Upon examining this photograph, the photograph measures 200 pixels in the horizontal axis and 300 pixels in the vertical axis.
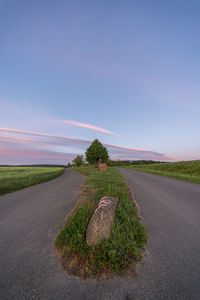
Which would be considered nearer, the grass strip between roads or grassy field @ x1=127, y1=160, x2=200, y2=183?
the grass strip between roads

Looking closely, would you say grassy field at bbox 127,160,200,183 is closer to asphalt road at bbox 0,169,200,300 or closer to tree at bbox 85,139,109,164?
asphalt road at bbox 0,169,200,300

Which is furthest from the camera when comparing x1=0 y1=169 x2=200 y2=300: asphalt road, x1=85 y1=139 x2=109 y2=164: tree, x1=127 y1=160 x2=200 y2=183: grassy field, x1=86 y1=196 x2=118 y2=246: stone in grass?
x1=85 y1=139 x2=109 y2=164: tree

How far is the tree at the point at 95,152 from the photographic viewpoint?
42.3m

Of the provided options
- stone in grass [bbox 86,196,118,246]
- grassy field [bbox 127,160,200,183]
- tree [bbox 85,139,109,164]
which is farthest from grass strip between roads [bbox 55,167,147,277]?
tree [bbox 85,139,109,164]

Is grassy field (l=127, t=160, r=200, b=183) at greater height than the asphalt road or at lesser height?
greater

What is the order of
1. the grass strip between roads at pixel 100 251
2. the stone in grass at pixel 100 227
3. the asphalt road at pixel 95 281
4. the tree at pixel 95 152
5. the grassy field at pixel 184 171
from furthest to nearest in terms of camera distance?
the tree at pixel 95 152 < the grassy field at pixel 184 171 < the stone in grass at pixel 100 227 < the grass strip between roads at pixel 100 251 < the asphalt road at pixel 95 281

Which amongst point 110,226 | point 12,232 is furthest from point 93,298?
point 12,232

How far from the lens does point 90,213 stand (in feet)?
13.0

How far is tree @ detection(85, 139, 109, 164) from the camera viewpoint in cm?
4231

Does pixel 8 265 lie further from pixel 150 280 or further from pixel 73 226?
pixel 150 280

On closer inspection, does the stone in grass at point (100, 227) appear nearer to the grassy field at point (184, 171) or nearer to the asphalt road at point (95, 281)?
the asphalt road at point (95, 281)

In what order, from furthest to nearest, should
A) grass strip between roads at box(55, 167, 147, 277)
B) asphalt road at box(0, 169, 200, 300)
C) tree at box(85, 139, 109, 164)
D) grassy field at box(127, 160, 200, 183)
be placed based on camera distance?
tree at box(85, 139, 109, 164)
grassy field at box(127, 160, 200, 183)
grass strip between roads at box(55, 167, 147, 277)
asphalt road at box(0, 169, 200, 300)

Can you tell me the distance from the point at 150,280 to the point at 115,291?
24.4 inches

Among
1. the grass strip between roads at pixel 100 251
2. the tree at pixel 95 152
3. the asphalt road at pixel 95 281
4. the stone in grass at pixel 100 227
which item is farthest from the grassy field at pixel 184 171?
the tree at pixel 95 152
